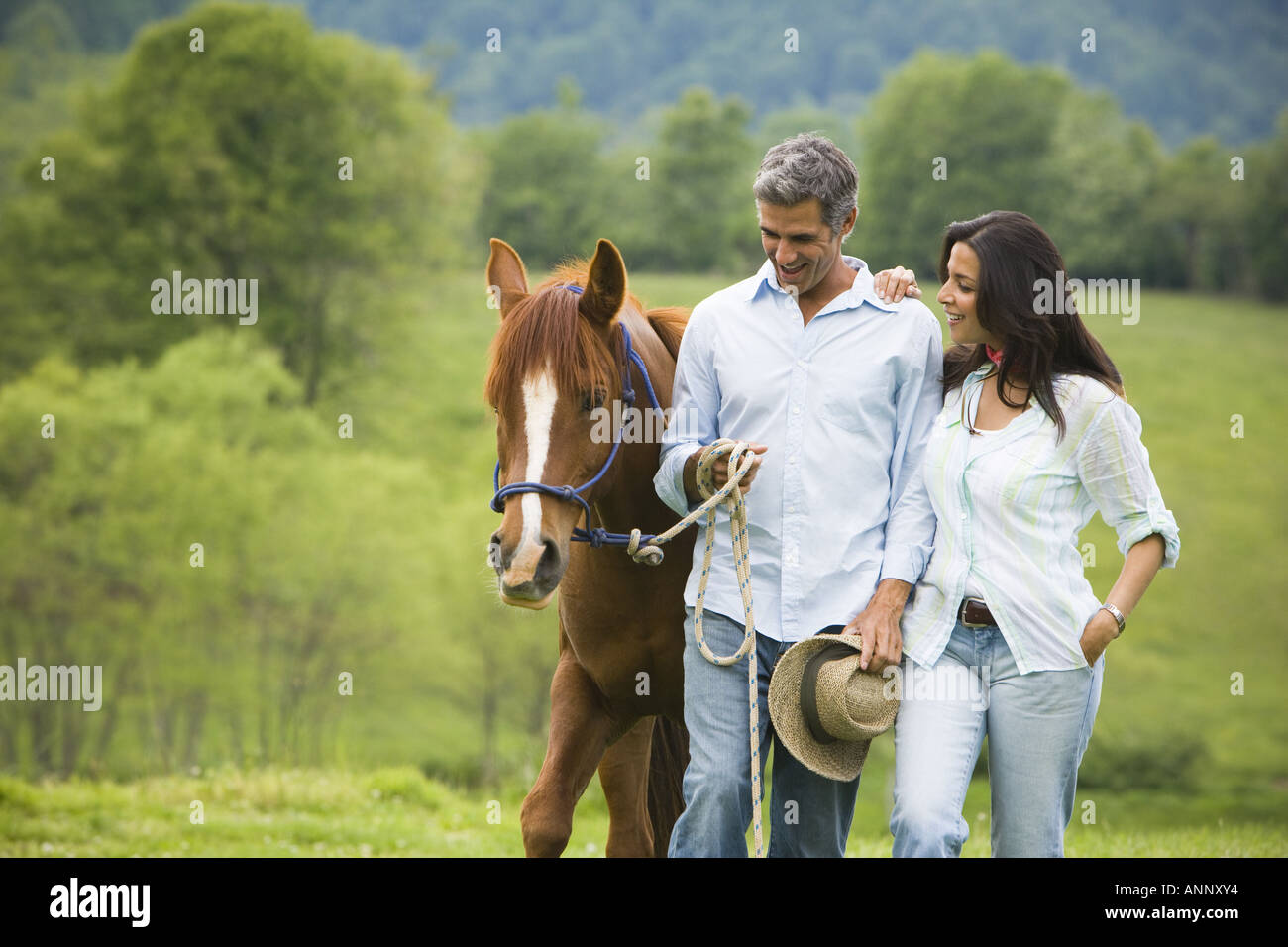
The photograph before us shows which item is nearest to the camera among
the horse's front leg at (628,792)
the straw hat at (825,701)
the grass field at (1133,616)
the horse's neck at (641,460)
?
the straw hat at (825,701)

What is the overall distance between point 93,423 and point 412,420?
32.6 feet

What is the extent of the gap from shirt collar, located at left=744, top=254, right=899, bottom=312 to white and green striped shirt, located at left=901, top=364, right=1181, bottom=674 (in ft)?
1.78

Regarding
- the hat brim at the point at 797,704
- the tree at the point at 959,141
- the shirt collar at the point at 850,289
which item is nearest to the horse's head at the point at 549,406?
the shirt collar at the point at 850,289

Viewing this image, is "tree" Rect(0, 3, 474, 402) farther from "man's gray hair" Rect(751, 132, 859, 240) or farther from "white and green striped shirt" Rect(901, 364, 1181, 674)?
"white and green striped shirt" Rect(901, 364, 1181, 674)

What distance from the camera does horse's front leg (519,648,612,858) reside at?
414cm

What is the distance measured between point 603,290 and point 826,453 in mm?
880

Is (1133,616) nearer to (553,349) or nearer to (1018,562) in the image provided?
(1018,562)

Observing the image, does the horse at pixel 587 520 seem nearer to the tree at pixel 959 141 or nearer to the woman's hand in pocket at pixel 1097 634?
the woman's hand in pocket at pixel 1097 634

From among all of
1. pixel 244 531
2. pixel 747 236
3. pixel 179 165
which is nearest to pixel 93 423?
pixel 244 531

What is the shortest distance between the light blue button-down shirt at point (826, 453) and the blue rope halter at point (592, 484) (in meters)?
0.20

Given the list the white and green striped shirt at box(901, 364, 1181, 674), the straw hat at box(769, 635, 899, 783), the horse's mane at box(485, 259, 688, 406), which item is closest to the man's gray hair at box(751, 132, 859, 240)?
the horse's mane at box(485, 259, 688, 406)

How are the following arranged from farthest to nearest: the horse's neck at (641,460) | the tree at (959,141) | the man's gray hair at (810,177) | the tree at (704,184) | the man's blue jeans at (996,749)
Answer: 1. the tree at (704,184)
2. the tree at (959,141)
3. the horse's neck at (641,460)
4. the man's gray hair at (810,177)
5. the man's blue jeans at (996,749)

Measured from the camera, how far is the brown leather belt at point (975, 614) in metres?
3.42
